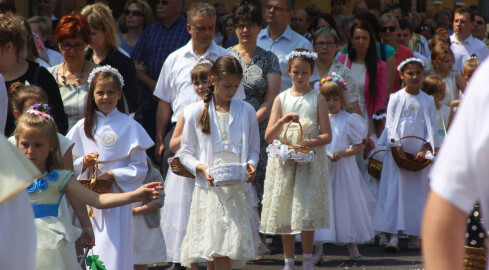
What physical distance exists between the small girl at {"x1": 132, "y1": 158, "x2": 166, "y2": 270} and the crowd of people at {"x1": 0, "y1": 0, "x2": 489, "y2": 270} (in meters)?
0.01

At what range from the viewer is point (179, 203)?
702 centimetres

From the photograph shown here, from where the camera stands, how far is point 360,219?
7.97m

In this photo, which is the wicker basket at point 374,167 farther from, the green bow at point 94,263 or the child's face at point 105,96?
the green bow at point 94,263

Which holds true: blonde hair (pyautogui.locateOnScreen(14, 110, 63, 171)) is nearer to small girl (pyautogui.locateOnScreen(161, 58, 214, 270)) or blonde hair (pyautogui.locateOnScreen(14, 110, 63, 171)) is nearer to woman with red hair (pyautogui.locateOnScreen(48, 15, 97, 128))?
woman with red hair (pyautogui.locateOnScreen(48, 15, 97, 128))

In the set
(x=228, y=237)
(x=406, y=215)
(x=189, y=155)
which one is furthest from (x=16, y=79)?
(x=406, y=215)

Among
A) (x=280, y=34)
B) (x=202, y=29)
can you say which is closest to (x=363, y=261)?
(x=280, y=34)

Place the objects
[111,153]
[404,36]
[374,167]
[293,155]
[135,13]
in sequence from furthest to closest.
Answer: [404,36], [135,13], [374,167], [293,155], [111,153]

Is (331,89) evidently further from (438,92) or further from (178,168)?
(178,168)

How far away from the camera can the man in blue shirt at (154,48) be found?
884 cm

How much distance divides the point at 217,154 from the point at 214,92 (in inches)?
19.6

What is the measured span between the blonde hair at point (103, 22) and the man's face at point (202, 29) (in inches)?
27.8

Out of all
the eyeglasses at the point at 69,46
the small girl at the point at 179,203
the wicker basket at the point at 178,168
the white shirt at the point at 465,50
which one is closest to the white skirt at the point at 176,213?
the small girl at the point at 179,203

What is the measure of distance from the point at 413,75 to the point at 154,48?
2.70 metres

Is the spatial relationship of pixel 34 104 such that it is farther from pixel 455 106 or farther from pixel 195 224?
pixel 455 106
